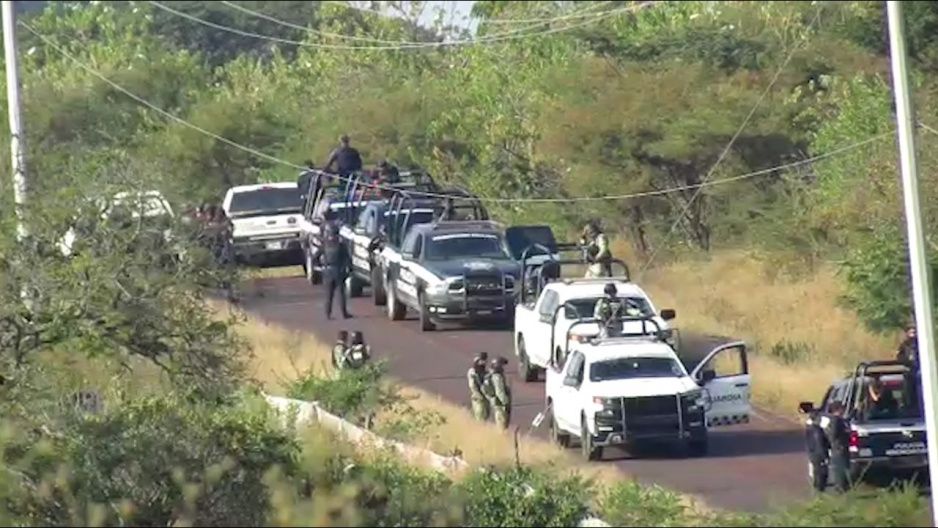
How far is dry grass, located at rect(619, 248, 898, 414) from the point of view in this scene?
34688 millimetres

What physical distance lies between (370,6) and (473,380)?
180ft

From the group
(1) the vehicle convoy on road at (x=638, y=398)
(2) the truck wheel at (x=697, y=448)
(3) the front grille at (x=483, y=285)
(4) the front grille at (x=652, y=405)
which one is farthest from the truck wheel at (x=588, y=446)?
(3) the front grille at (x=483, y=285)

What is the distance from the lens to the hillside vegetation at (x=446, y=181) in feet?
70.2

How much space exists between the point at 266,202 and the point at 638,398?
2005 centimetres

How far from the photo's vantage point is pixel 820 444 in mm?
25203

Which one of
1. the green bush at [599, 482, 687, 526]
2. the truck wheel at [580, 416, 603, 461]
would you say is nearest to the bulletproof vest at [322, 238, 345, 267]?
the truck wheel at [580, 416, 603, 461]

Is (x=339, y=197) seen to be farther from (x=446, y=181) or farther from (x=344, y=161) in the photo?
(x=446, y=181)

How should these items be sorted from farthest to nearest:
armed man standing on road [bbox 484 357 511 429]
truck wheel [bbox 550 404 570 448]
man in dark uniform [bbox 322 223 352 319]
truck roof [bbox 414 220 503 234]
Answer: man in dark uniform [bbox 322 223 352 319] < truck roof [bbox 414 220 503 234] < armed man standing on road [bbox 484 357 511 429] < truck wheel [bbox 550 404 570 448]

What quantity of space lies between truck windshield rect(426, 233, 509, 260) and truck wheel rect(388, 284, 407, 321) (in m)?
1.79

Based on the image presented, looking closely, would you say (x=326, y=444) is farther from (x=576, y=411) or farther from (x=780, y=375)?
(x=780, y=375)

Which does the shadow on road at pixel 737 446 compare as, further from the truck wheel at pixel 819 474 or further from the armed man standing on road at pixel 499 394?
the truck wheel at pixel 819 474

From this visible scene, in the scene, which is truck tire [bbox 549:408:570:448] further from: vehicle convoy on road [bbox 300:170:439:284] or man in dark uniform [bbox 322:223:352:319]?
vehicle convoy on road [bbox 300:170:439:284]

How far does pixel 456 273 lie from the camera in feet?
124

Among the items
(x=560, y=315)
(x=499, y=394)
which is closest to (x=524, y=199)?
(x=560, y=315)
